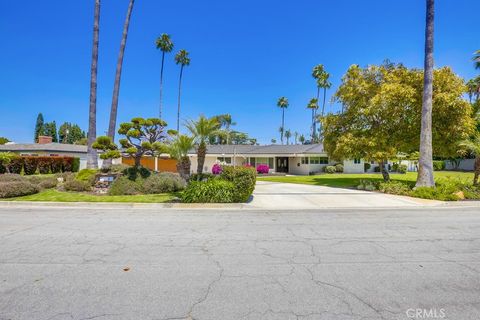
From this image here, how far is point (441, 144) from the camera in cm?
1892

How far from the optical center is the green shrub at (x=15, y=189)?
13028mm

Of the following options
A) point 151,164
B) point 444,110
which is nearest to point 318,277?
point 444,110

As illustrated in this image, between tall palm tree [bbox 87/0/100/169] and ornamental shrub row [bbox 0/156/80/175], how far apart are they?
31.1 feet

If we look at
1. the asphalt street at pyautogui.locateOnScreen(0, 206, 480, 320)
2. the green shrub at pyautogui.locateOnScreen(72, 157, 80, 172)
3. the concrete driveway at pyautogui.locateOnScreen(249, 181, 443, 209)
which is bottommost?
the asphalt street at pyautogui.locateOnScreen(0, 206, 480, 320)

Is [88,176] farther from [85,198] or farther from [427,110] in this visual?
[427,110]

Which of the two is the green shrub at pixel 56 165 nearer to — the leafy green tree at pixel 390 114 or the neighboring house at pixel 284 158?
the neighboring house at pixel 284 158

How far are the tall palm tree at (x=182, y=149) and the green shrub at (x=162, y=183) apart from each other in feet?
4.59

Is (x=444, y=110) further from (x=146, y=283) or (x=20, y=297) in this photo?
(x=20, y=297)

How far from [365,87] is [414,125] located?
13.9 ft

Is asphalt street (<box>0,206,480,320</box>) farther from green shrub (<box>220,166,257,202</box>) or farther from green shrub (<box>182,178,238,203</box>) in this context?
green shrub (<box>220,166,257,202</box>)

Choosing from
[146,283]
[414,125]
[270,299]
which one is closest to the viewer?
[270,299]

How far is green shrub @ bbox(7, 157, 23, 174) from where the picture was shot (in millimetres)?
23698

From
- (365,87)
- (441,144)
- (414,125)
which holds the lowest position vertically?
(441,144)

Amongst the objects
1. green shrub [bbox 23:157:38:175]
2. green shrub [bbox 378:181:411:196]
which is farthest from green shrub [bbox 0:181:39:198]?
green shrub [bbox 378:181:411:196]
